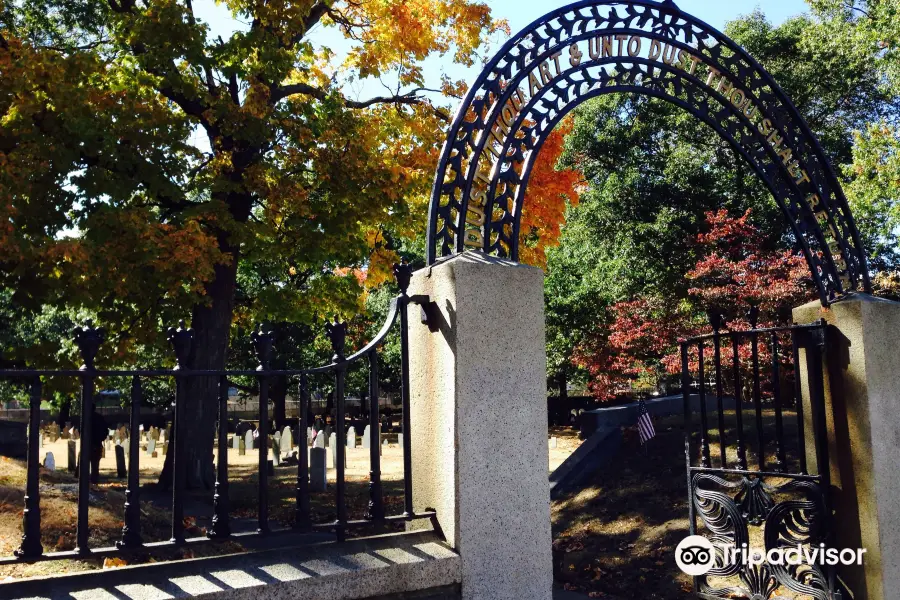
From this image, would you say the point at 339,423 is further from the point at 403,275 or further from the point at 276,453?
the point at 276,453

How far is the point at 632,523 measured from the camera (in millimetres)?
11203

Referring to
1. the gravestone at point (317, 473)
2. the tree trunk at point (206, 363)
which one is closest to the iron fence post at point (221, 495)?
the tree trunk at point (206, 363)

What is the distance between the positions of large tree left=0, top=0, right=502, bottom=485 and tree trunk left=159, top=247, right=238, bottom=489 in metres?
0.04

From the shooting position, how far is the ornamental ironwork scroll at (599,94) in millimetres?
5012

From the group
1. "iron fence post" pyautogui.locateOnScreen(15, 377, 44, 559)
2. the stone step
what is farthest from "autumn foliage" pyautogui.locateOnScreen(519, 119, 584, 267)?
"iron fence post" pyautogui.locateOnScreen(15, 377, 44, 559)

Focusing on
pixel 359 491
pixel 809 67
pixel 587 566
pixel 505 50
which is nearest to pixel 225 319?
pixel 359 491

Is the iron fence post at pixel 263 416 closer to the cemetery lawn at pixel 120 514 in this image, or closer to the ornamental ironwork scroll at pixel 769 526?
the cemetery lawn at pixel 120 514

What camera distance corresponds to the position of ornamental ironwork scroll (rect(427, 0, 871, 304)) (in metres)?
5.01

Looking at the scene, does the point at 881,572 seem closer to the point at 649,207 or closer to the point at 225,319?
the point at 225,319

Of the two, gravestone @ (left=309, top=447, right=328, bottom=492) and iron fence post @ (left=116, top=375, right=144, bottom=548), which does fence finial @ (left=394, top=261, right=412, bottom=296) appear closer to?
iron fence post @ (left=116, top=375, right=144, bottom=548)

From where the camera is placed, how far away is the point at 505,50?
512cm

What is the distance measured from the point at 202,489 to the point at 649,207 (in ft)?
49.1

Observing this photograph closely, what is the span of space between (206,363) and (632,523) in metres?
8.09

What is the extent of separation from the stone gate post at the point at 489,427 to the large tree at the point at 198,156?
8.35m
